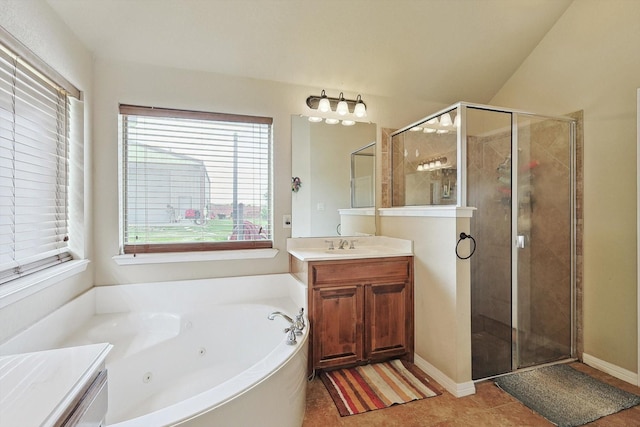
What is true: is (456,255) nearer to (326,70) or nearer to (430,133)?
(430,133)

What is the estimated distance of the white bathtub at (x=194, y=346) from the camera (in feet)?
4.21

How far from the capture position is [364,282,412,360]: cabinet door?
2.31 meters

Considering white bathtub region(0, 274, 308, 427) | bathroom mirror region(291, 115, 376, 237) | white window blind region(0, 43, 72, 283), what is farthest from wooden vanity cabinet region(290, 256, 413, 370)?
white window blind region(0, 43, 72, 283)

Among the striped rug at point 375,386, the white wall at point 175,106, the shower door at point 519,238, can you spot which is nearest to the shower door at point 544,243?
the shower door at point 519,238

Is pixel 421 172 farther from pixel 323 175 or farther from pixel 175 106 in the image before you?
pixel 175 106

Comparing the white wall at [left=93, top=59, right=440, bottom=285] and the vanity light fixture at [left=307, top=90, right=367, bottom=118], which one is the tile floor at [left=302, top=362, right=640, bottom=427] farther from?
the vanity light fixture at [left=307, top=90, right=367, bottom=118]

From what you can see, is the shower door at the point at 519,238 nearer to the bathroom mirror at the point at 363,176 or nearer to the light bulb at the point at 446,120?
the light bulb at the point at 446,120

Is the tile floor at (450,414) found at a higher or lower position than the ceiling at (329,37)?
lower

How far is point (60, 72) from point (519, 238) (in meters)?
3.29

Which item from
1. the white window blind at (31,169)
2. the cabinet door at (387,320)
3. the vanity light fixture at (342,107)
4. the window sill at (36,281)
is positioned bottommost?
the cabinet door at (387,320)

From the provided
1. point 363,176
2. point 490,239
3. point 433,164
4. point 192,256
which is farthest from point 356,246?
point 192,256

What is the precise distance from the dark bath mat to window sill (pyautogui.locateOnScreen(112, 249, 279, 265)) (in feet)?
6.56

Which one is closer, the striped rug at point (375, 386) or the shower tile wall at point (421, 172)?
the striped rug at point (375, 386)

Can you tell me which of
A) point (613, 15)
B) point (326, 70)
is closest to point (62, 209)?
point (326, 70)
